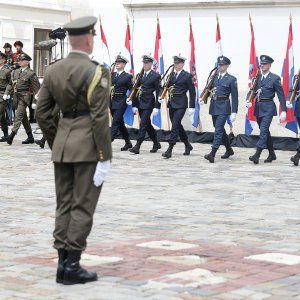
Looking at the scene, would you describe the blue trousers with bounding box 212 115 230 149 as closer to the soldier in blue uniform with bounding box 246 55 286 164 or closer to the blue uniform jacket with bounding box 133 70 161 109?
the soldier in blue uniform with bounding box 246 55 286 164

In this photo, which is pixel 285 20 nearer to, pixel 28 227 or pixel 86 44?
pixel 28 227

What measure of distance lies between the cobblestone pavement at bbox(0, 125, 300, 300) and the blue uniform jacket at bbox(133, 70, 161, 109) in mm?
3258

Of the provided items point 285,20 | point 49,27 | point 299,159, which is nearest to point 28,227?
point 299,159

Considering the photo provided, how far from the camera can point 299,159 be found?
55.6 feet

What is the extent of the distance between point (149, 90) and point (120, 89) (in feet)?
2.24

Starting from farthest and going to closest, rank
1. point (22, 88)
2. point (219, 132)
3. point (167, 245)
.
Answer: point (22, 88), point (219, 132), point (167, 245)

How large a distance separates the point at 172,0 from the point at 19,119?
4735 mm

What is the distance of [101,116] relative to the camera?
6.53 meters

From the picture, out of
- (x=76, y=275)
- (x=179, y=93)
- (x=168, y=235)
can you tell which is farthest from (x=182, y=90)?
(x=76, y=275)

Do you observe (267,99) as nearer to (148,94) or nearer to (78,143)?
(148,94)

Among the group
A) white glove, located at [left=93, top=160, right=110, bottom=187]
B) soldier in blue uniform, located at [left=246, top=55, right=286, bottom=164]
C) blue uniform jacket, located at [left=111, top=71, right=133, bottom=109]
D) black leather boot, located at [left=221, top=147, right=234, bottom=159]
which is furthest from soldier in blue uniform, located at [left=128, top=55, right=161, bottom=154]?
white glove, located at [left=93, top=160, right=110, bottom=187]

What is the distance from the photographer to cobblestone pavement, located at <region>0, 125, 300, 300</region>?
21.5ft

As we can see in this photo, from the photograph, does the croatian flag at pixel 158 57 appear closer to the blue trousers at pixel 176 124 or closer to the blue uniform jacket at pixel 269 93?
the blue trousers at pixel 176 124

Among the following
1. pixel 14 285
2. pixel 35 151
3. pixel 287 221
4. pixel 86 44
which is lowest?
pixel 35 151
